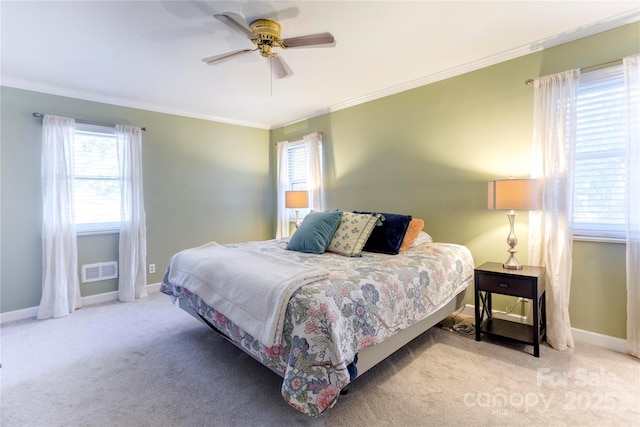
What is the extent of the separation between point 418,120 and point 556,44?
50.6 inches

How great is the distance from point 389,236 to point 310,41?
1.71 metres

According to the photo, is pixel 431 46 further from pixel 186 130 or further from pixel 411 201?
pixel 186 130

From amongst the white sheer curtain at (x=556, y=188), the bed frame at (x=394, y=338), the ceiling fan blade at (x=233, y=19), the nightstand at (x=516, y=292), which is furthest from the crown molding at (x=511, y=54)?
the bed frame at (x=394, y=338)

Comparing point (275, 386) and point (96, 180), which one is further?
point (96, 180)

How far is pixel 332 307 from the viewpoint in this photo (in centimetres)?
158

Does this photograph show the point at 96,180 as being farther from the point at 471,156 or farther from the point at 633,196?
the point at 633,196

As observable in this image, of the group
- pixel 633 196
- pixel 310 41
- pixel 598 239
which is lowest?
pixel 598 239

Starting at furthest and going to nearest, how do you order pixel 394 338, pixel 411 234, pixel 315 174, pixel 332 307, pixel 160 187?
1. pixel 315 174
2. pixel 160 187
3. pixel 411 234
4. pixel 394 338
5. pixel 332 307

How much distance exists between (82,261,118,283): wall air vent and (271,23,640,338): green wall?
3.06 meters

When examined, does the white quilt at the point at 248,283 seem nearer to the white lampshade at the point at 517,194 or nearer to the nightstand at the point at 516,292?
the nightstand at the point at 516,292

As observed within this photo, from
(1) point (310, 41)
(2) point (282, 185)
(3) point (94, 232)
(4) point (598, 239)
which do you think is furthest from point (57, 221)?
(4) point (598, 239)

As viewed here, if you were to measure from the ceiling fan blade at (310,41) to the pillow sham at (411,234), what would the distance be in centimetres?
177

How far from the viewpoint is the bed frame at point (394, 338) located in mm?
1802

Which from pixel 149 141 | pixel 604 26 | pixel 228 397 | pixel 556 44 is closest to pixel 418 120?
pixel 556 44
